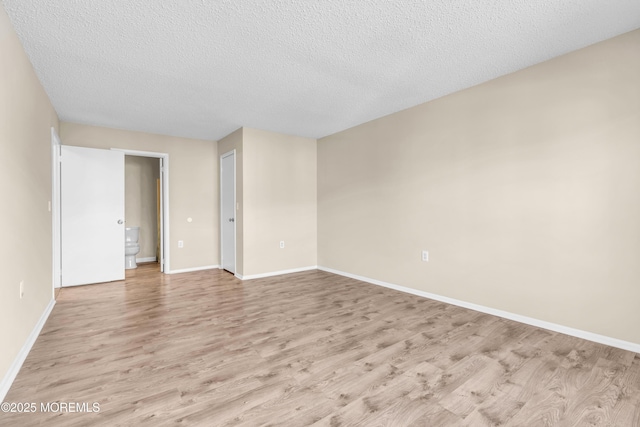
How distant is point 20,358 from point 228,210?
10.3ft

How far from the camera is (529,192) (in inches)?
103

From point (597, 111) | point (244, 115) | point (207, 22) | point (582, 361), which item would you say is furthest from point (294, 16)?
point (582, 361)

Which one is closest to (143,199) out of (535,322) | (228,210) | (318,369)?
(228,210)

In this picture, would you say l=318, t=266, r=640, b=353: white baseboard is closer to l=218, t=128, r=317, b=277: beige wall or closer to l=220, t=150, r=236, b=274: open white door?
l=218, t=128, r=317, b=277: beige wall

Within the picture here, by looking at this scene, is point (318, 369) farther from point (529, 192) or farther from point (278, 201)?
point (278, 201)

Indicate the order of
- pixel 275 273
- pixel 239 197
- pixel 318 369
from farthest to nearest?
pixel 275 273
pixel 239 197
pixel 318 369

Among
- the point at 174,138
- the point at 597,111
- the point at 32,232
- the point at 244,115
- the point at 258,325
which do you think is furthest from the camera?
the point at 174,138

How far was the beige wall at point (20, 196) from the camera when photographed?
174cm

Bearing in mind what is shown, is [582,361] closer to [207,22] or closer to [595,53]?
[595,53]

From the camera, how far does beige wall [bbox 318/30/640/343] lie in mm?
2182

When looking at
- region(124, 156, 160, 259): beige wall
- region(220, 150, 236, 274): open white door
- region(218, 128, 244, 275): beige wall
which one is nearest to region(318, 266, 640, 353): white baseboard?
region(218, 128, 244, 275): beige wall

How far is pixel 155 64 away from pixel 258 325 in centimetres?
239

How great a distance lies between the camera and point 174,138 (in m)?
4.80

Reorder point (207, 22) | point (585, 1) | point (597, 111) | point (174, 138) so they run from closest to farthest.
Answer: point (585, 1)
point (207, 22)
point (597, 111)
point (174, 138)
